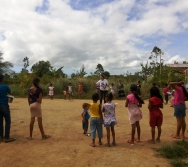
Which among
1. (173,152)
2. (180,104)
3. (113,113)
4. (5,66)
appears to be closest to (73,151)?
(113,113)

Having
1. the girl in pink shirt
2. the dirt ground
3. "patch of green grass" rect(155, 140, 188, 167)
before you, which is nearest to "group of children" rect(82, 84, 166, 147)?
the dirt ground

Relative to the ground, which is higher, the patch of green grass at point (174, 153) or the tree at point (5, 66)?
the tree at point (5, 66)

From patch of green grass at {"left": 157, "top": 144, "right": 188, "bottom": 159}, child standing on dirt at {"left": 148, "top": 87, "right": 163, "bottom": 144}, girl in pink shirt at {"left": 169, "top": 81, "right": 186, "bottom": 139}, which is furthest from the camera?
girl in pink shirt at {"left": 169, "top": 81, "right": 186, "bottom": 139}

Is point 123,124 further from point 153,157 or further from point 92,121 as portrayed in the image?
point 153,157

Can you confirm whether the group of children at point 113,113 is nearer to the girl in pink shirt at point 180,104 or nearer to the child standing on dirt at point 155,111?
the child standing on dirt at point 155,111

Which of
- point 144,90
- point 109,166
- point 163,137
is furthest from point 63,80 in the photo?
point 109,166

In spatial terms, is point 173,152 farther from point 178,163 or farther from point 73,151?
point 73,151

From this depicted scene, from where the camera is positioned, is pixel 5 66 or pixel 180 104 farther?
pixel 5 66

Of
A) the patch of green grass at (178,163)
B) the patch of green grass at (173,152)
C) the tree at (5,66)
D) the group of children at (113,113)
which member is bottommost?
the patch of green grass at (178,163)

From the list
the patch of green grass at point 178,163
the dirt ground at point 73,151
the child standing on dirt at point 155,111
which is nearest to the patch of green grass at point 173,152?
the dirt ground at point 73,151

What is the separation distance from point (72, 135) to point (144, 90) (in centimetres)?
1660

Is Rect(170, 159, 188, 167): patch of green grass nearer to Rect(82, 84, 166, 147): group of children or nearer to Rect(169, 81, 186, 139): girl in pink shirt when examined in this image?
Rect(82, 84, 166, 147): group of children

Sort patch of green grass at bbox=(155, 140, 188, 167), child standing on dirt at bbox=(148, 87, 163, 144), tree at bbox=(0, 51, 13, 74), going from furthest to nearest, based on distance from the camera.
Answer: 1. tree at bbox=(0, 51, 13, 74)
2. child standing on dirt at bbox=(148, 87, 163, 144)
3. patch of green grass at bbox=(155, 140, 188, 167)

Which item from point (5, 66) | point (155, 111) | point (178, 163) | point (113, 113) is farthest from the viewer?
point (5, 66)
